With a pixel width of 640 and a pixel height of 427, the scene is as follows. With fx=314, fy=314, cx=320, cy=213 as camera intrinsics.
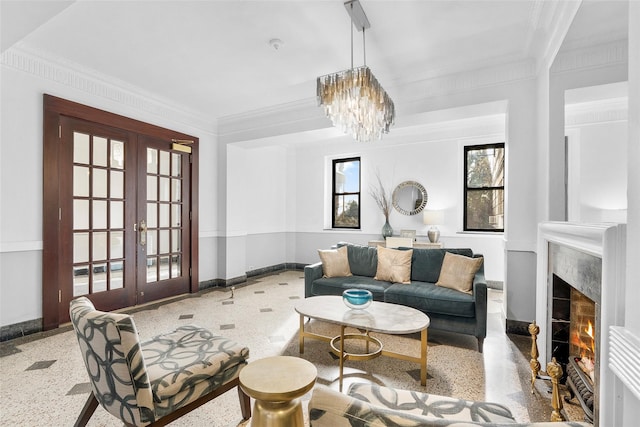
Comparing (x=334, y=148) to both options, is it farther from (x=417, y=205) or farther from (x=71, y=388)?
(x=71, y=388)

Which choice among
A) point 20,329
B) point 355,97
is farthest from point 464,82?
point 20,329

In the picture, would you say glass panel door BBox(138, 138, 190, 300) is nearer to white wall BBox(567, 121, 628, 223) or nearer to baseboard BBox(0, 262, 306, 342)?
baseboard BBox(0, 262, 306, 342)

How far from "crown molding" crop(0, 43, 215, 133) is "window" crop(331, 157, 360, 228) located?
123 inches

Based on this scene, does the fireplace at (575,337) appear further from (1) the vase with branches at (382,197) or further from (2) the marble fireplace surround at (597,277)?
(1) the vase with branches at (382,197)

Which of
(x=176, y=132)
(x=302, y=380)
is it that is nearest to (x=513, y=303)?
(x=302, y=380)

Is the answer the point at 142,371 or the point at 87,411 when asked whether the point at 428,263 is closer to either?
the point at 142,371

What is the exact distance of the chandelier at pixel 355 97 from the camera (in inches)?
99.5

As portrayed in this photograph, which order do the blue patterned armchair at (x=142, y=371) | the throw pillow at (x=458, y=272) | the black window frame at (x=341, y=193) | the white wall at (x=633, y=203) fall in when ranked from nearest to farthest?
the white wall at (x=633, y=203), the blue patterned armchair at (x=142, y=371), the throw pillow at (x=458, y=272), the black window frame at (x=341, y=193)

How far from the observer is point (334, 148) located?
6.63m

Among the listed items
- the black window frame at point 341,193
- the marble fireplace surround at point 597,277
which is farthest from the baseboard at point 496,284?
the marble fireplace surround at point 597,277

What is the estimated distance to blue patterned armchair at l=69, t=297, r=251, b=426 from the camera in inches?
53.6

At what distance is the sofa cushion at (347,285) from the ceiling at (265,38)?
217 centimetres

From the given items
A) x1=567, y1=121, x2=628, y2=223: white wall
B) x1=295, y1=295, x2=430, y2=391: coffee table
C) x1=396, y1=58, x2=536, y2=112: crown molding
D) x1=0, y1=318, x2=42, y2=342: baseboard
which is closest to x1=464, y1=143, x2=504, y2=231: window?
x1=567, y1=121, x2=628, y2=223: white wall

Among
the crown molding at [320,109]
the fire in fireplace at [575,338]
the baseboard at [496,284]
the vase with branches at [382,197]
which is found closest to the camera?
the fire in fireplace at [575,338]
